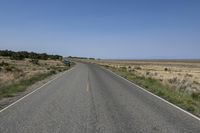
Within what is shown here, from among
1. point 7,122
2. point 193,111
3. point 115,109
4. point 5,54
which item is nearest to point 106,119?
point 115,109

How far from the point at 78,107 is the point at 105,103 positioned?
60.5 inches

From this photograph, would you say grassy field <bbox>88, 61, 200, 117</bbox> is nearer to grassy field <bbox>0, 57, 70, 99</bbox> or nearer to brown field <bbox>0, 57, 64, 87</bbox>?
grassy field <bbox>0, 57, 70, 99</bbox>

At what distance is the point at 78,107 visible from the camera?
11195 mm

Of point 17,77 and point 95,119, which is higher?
point 95,119

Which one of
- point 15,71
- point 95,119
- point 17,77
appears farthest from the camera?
point 15,71

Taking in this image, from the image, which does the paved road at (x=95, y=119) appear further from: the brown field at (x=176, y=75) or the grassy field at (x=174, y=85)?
the brown field at (x=176, y=75)

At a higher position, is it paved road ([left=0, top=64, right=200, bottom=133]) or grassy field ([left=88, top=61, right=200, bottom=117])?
paved road ([left=0, top=64, right=200, bottom=133])

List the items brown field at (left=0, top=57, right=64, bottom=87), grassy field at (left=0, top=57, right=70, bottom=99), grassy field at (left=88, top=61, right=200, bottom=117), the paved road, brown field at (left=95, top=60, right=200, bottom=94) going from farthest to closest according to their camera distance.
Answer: brown field at (left=0, top=57, right=64, bottom=87) → brown field at (left=95, top=60, right=200, bottom=94) → grassy field at (left=0, top=57, right=70, bottom=99) → grassy field at (left=88, top=61, right=200, bottom=117) → the paved road

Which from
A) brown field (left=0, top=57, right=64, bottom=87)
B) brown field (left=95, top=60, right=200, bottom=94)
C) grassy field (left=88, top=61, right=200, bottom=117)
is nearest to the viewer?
grassy field (left=88, top=61, right=200, bottom=117)

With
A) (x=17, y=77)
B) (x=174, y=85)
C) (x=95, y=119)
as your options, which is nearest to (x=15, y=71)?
(x=17, y=77)

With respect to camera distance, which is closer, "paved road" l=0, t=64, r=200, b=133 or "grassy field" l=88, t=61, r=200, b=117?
"paved road" l=0, t=64, r=200, b=133

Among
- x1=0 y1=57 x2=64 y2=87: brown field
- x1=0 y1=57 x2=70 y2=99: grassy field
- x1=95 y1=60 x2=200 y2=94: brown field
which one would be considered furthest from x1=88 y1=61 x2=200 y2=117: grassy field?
x1=0 y1=57 x2=64 y2=87: brown field

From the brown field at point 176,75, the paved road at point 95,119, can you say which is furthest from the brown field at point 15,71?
the brown field at point 176,75

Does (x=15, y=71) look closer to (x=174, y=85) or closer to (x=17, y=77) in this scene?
(x=17, y=77)
